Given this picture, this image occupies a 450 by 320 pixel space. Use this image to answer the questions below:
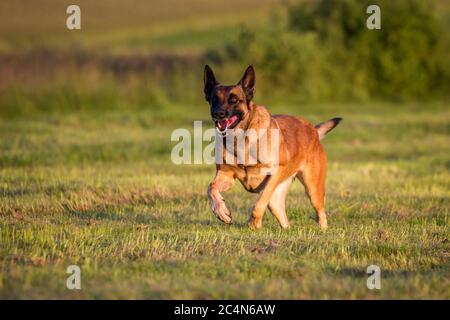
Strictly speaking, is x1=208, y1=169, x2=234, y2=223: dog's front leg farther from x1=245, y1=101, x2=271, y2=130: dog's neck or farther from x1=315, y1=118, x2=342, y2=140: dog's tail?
x1=315, y1=118, x2=342, y2=140: dog's tail

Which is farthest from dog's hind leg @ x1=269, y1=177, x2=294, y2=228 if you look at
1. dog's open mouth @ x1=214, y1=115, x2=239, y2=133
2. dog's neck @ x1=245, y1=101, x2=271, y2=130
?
dog's open mouth @ x1=214, y1=115, x2=239, y2=133

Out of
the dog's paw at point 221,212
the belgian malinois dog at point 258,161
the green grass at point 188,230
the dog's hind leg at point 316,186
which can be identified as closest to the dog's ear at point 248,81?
the belgian malinois dog at point 258,161

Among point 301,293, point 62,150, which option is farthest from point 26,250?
point 62,150

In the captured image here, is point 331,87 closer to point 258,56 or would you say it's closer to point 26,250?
point 258,56

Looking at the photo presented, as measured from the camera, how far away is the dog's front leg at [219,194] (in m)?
9.59

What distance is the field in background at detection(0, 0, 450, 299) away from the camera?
7.30 m

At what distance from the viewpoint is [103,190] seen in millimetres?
12391

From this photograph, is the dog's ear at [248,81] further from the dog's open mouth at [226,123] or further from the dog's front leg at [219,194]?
the dog's front leg at [219,194]

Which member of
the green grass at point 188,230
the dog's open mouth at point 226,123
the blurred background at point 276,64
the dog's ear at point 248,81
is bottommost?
the green grass at point 188,230

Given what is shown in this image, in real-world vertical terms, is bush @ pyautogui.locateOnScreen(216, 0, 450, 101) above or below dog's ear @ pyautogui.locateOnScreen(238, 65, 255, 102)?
above

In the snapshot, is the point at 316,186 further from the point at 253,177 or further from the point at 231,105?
the point at 231,105

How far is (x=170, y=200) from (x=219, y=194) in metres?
2.58

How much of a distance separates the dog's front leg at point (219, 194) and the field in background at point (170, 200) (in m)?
0.21
